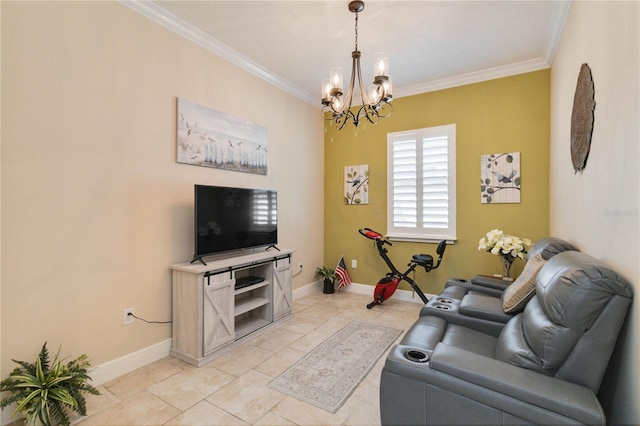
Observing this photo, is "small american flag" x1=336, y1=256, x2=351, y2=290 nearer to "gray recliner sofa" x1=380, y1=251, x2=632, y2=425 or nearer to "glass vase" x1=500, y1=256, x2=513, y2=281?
"glass vase" x1=500, y1=256, x2=513, y2=281

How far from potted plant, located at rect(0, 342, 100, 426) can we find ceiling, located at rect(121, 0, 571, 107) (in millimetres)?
2756

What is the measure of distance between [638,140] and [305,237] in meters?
3.82

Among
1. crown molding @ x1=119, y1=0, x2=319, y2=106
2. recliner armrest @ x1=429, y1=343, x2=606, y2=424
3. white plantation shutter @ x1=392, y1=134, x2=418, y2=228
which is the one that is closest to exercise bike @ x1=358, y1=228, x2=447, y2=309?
white plantation shutter @ x1=392, y1=134, x2=418, y2=228

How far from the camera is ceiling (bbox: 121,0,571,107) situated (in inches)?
104

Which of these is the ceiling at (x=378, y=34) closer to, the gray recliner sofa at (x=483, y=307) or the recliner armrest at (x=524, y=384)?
the gray recliner sofa at (x=483, y=307)

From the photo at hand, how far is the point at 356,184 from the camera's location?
16.0 feet

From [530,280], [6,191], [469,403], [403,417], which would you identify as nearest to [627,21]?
[530,280]

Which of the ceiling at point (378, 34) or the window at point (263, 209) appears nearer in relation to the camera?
the ceiling at point (378, 34)

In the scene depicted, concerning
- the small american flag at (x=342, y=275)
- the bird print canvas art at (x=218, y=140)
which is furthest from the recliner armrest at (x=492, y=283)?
the bird print canvas art at (x=218, y=140)

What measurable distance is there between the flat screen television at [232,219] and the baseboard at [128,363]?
858 mm

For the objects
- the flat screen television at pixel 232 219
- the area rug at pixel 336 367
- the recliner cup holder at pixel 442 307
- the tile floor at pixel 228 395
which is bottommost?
the tile floor at pixel 228 395

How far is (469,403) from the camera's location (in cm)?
129

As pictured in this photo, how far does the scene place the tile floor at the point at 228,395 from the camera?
75.8 inches

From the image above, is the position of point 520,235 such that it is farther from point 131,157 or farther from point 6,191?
point 6,191
